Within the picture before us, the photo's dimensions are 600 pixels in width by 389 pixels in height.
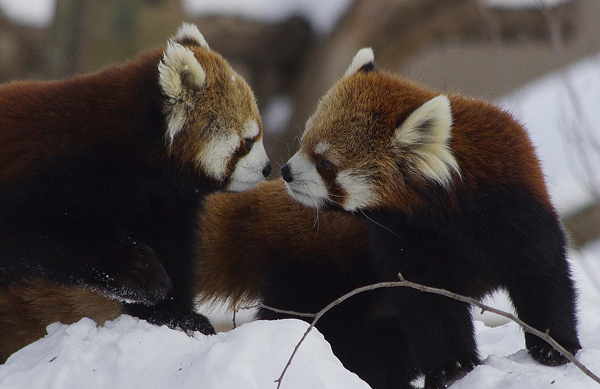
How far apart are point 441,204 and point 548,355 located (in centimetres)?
86

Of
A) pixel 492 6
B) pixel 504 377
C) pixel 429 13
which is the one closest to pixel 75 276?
pixel 504 377

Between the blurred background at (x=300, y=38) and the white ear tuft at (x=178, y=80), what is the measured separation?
4.16 metres

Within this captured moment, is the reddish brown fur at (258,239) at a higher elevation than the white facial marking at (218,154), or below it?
below

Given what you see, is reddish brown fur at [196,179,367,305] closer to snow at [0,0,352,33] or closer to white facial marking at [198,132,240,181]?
white facial marking at [198,132,240,181]

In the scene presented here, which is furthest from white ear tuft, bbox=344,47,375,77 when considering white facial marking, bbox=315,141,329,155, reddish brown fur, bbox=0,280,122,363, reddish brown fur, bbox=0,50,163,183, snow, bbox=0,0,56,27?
snow, bbox=0,0,56,27

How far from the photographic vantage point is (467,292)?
11.0 feet

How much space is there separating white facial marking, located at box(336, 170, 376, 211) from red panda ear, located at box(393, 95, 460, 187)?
279 mm

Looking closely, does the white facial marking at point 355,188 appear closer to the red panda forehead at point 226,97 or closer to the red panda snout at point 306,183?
the red panda snout at point 306,183

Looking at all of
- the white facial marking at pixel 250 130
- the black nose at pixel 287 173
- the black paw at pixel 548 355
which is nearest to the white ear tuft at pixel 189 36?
the white facial marking at pixel 250 130

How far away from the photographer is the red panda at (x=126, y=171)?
118 inches

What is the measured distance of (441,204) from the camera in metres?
3.20

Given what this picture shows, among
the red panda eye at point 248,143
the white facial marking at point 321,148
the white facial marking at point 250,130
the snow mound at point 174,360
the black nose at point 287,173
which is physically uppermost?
the white facial marking at point 250,130

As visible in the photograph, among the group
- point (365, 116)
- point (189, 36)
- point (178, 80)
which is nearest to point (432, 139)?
point (365, 116)

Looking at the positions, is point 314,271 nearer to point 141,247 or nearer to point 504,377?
point 141,247
